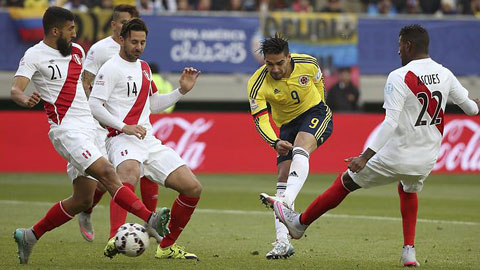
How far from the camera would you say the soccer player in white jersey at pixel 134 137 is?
875 centimetres

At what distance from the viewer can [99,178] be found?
838 cm

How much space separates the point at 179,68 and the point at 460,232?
1178 centimetres

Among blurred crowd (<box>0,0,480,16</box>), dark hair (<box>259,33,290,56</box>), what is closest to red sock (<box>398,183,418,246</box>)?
dark hair (<box>259,33,290,56</box>)

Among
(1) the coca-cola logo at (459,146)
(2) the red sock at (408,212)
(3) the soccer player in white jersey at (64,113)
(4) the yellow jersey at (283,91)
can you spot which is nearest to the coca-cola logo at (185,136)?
(1) the coca-cola logo at (459,146)

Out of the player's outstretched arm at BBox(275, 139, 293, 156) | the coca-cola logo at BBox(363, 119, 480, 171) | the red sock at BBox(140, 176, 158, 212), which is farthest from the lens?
the coca-cola logo at BBox(363, 119, 480, 171)

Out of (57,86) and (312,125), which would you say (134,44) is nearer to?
(57,86)

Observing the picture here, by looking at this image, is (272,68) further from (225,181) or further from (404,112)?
Result: (225,181)

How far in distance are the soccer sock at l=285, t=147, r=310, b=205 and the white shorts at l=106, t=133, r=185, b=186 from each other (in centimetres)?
109

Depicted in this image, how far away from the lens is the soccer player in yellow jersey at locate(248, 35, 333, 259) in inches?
358

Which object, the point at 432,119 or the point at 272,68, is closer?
the point at 432,119

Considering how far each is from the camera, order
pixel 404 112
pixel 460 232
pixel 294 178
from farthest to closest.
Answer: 1. pixel 460 232
2. pixel 294 178
3. pixel 404 112

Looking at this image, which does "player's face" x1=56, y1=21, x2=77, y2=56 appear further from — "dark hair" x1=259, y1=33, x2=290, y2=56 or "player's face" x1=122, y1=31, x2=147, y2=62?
"dark hair" x1=259, y1=33, x2=290, y2=56

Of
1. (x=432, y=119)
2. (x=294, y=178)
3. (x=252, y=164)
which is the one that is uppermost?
(x=432, y=119)

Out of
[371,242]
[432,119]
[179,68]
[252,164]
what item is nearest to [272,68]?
[432,119]
